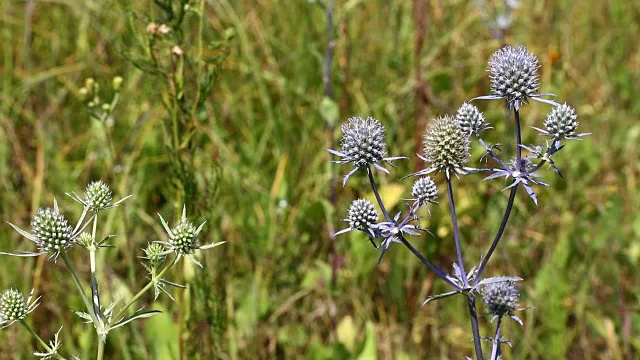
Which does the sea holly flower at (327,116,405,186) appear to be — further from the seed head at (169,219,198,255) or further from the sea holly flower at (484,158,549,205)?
the seed head at (169,219,198,255)

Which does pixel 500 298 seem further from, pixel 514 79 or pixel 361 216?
pixel 514 79

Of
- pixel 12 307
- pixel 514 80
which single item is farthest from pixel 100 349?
pixel 514 80

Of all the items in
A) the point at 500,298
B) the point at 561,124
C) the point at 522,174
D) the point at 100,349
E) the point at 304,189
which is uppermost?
the point at 304,189

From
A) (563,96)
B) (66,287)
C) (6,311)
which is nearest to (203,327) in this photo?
(66,287)

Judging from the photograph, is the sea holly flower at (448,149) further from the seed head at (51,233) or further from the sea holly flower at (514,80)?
the seed head at (51,233)

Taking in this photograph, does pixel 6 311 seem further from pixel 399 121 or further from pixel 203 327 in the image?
pixel 399 121

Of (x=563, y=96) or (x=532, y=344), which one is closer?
(x=532, y=344)
